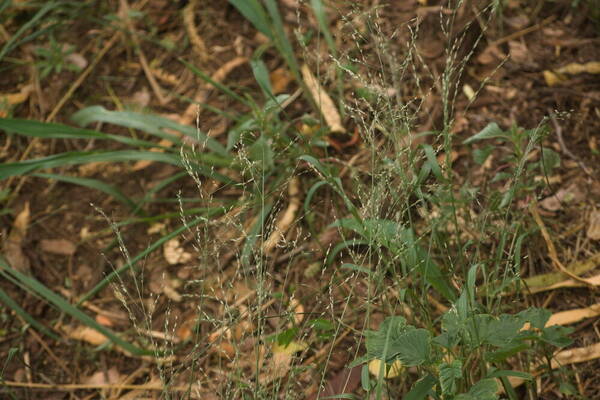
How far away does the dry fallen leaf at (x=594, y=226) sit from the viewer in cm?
165

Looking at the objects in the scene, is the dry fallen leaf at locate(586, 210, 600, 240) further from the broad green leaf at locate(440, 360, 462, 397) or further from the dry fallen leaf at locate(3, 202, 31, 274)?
the dry fallen leaf at locate(3, 202, 31, 274)

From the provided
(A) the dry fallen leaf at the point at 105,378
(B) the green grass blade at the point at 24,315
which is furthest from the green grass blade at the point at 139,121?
(A) the dry fallen leaf at the point at 105,378

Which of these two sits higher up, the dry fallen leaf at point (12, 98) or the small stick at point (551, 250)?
the dry fallen leaf at point (12, 98)

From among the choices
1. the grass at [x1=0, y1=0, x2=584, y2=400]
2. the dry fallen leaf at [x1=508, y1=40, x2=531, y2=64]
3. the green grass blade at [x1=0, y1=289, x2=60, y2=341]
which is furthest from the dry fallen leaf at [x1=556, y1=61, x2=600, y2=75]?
the green grass blade at [x1=0, y1=289, x2=60, y2=341]

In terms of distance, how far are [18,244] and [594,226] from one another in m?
1.68

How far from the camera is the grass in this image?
115 cm

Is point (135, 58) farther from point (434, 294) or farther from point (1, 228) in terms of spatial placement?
point (434, 294)

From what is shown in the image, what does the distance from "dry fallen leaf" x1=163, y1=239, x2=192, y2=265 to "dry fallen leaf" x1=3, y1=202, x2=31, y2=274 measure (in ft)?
1.43

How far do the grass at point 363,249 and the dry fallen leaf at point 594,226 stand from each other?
6.1 inches

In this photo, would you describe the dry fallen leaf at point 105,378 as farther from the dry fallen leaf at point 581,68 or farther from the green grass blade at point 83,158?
the dry fallen leaf at point 581,68

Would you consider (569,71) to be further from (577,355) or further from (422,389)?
(422,389)

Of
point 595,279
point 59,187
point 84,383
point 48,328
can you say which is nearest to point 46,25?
point 59,187

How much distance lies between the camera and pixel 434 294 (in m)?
1.63

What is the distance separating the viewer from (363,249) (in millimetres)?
1770
